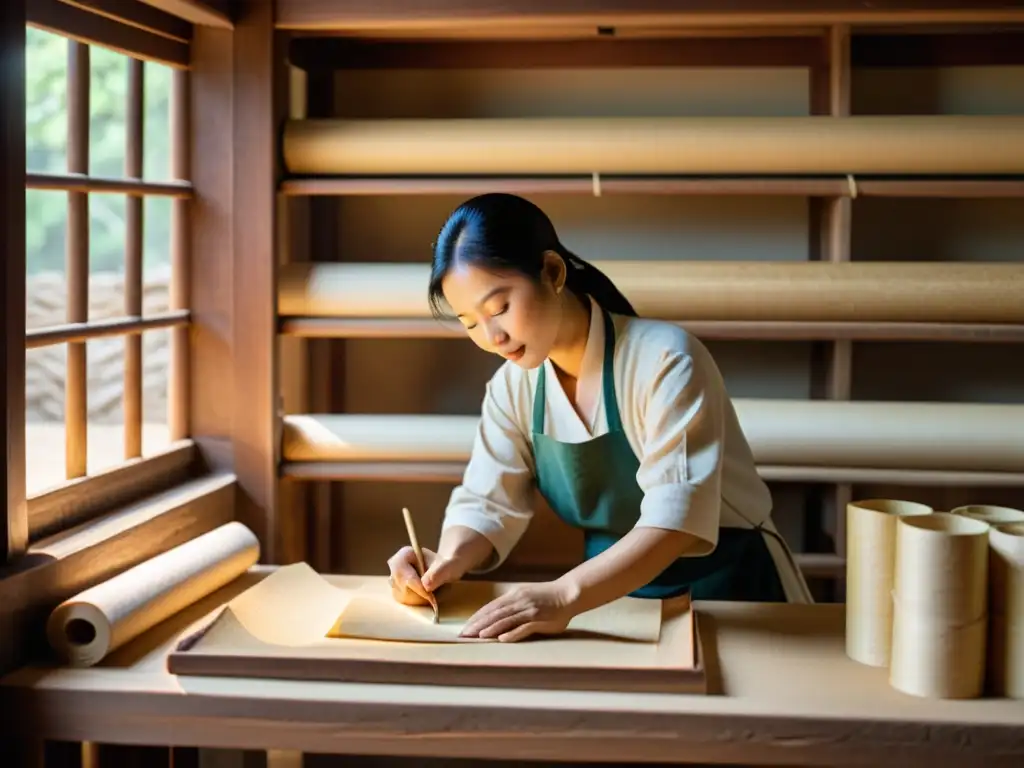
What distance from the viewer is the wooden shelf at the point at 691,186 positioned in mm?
3084

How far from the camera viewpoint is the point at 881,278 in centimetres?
308

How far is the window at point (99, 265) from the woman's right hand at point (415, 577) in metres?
0.69

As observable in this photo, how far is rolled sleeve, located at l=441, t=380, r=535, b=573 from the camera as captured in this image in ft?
8.18

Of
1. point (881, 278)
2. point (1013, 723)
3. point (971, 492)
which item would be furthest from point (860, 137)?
point (1013, 723)

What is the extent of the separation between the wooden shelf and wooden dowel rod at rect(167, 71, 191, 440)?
0.26 metres

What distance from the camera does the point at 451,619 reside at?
2.17 meters

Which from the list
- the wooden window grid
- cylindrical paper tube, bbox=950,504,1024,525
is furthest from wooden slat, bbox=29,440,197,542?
cylindrical paper tube, bbox=950,504,1024,525

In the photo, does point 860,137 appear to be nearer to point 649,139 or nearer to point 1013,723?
point 649,139

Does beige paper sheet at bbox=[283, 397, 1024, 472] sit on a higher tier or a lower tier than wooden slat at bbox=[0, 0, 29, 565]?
lower

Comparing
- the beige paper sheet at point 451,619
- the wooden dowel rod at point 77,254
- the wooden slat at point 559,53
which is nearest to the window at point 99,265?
the wooden dowel rod at point 77,254

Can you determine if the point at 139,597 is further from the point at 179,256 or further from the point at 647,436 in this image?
the point at 179,256

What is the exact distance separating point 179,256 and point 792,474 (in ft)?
5.36

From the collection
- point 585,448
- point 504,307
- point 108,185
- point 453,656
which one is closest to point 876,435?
point 585,448

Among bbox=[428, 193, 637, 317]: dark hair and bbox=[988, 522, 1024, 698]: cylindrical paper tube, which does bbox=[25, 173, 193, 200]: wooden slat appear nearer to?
bbox=[428, 193, 637, 317]: dark hair
